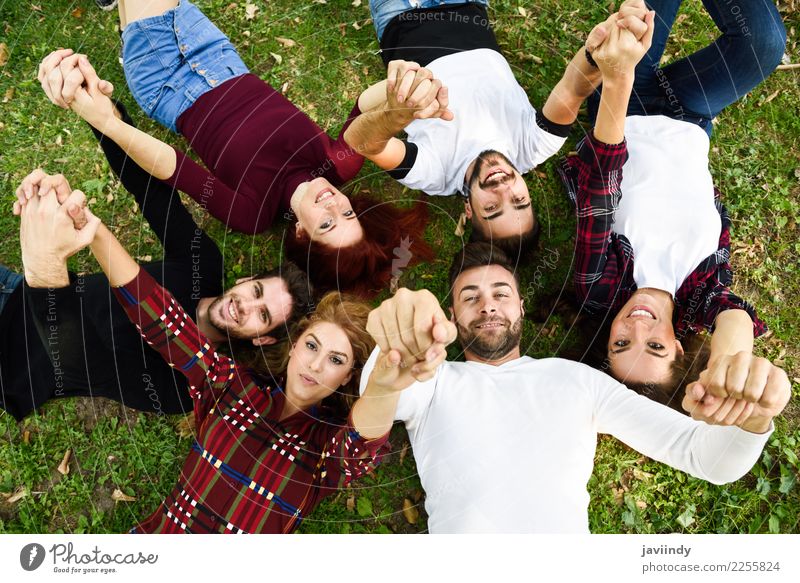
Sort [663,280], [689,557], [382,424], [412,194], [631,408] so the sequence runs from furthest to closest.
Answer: [412,194] < [663,280] < [631,408] < [689,557] < [382,424]

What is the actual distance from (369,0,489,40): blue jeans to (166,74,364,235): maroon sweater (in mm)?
607

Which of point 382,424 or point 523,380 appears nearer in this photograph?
point 382,424

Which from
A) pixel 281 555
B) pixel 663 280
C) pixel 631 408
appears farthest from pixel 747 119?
pixel 281 555

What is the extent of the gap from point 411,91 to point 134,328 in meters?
1.48

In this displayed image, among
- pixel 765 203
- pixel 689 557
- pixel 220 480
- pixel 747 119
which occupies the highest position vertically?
pixel 747 119

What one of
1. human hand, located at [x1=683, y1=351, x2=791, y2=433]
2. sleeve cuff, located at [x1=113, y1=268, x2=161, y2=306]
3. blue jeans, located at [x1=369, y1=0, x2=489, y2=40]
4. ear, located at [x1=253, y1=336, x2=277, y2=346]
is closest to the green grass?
blue jeans, located at [x1=369, y1=0, x2=489, y2=40]

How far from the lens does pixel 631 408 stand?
220cm

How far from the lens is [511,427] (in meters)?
2.18

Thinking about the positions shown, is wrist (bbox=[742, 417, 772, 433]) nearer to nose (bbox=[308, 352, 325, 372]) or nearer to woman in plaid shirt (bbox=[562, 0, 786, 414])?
woman in plaid shirt (bbox=[562, 0, 786, 414])

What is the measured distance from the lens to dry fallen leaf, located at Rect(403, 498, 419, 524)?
99.1 inches

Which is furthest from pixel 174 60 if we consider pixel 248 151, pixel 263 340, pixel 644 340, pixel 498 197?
pixel 644 340

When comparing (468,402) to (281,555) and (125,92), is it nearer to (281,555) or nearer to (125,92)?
(281,555)

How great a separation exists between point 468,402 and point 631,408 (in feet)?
2.12

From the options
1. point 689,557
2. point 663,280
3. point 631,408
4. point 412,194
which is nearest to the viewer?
point 689,557
